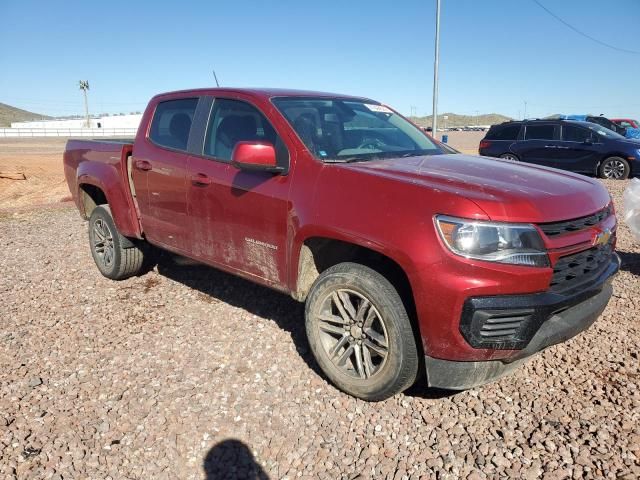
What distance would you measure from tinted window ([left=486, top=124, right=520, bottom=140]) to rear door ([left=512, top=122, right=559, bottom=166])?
0.23 metres

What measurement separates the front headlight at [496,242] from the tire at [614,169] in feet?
40.2

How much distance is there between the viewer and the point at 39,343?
13.1 feet

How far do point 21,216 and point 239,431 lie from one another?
852 cm

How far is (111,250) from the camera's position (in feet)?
17.5

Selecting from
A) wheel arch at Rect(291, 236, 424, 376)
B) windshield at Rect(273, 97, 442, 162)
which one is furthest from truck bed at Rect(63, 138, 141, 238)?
wheel arch at Rect(291, 236, 424, 376)

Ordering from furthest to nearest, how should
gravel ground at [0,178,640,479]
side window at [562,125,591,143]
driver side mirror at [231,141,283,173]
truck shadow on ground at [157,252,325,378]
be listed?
side window at [562,125,591,143], truck shadow on ground at [157,252,325,378], driver side mirror at [231,141,283,173], gravel ground at [0,178,640,479]

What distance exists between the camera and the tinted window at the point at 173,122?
4270 millimetres

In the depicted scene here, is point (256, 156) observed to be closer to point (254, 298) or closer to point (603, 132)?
point (254, 298)

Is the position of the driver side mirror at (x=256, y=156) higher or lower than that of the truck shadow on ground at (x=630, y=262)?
higher

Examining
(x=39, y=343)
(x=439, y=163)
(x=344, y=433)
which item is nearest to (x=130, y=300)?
(x=39, y=343)

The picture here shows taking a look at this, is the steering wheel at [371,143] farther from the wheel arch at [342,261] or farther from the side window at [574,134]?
the side window at [574,134]

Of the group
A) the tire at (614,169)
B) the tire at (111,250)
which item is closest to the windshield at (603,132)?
the tire at (614,169)

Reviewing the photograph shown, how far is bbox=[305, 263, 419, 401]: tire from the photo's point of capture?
2785mm

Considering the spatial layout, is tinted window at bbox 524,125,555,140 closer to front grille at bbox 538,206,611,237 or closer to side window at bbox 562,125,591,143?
side window at bbox 562,125,591,143
